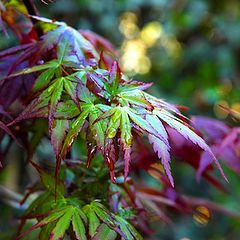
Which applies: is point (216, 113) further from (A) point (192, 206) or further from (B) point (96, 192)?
(B) point (96, 192)

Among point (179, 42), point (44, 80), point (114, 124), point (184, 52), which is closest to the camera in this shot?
point (114, 124)

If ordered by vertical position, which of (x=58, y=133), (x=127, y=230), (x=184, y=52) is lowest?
(x=184, y=52)

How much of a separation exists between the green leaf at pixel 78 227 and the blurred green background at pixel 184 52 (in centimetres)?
121

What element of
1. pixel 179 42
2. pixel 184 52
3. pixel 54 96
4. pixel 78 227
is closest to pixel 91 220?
pixel 78 227

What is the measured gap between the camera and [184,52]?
2459mm

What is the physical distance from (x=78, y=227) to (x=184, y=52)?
199 centimetres

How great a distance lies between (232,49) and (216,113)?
1.25 feet

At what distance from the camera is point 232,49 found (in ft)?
7.50

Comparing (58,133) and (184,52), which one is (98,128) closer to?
(58,133)

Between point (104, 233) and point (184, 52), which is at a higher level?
point (104, 233)

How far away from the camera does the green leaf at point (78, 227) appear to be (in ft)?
1.76

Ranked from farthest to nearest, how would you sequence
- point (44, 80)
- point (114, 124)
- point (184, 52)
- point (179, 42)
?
point (179, 42) < point (184, 52) < point (44, 80) < point (114, 124)

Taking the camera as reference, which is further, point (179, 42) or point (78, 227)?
point (179, 42)

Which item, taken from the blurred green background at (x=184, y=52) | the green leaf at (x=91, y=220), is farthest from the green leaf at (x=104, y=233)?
the blurred green background at (x=184, y=52)
